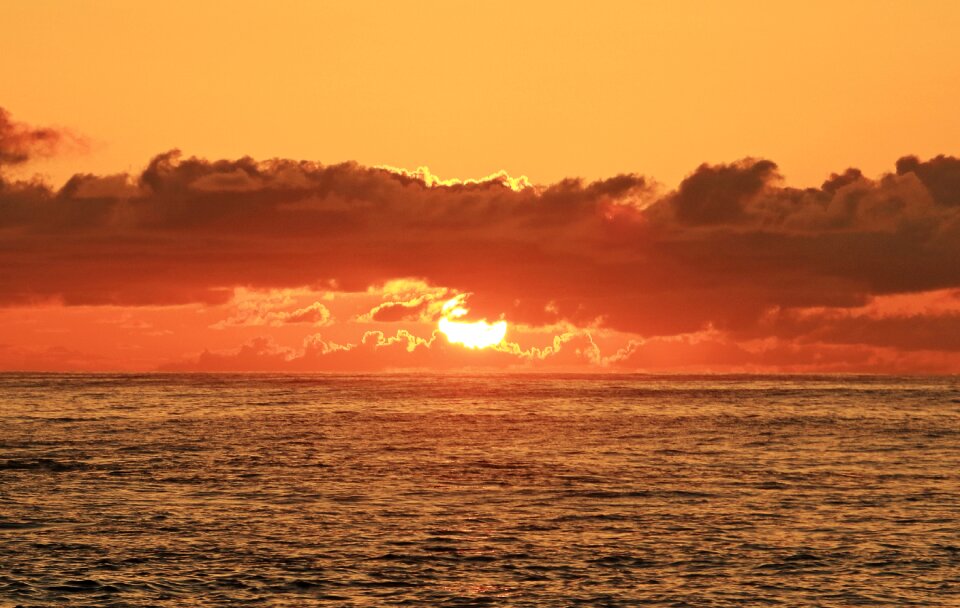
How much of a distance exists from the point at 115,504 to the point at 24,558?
12.7 m

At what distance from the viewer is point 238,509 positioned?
4919 cm

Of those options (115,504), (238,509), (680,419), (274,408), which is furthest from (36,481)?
(274,408)

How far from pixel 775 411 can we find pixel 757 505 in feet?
304

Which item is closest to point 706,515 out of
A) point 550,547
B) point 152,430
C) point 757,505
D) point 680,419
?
point 757,505

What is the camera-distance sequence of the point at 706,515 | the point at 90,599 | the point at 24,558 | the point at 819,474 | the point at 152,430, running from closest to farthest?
1. the point at 90,599
2. the point at 24,558
3. the point at 706,515
4. the point at 819,474
5. the point at 152,430

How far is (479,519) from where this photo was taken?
4612 cm

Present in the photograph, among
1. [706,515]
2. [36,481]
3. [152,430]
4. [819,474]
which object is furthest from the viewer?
[152,430]

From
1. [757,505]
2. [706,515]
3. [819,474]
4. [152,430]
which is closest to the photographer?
[706,515]

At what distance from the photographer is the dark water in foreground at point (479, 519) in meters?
33.8

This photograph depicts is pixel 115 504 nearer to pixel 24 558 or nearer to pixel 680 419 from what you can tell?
pixel 24 558

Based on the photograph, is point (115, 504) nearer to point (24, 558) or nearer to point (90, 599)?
point (24, 558)

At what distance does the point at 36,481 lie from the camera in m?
58.3

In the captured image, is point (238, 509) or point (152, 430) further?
point (152, 430)

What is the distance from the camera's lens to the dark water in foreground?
1329 inches
